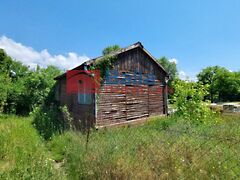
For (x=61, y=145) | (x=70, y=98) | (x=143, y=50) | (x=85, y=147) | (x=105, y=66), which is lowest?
(x=61, y=145)

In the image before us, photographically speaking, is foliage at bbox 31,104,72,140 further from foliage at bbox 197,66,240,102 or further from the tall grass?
foliage at bbox 197,66,240,102

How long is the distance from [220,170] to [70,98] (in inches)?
359

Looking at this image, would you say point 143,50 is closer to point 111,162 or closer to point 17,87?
point 111,162

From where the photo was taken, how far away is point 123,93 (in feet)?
32.3

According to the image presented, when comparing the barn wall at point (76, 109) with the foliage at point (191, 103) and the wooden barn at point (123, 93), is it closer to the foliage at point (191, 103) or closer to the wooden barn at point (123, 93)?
the wooden barn at point (123, 93)

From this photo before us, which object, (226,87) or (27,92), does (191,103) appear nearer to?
(27,92)

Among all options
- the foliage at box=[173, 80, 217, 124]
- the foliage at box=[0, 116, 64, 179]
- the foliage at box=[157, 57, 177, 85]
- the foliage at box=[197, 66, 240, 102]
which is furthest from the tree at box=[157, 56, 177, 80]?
the foliage at box=[0, 116, 64, 179]

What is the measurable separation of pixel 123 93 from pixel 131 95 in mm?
634

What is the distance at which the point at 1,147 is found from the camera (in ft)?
17.1

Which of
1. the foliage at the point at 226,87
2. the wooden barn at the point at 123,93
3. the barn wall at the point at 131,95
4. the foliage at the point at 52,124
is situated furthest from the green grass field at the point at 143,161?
the foliage at the point at 226,87

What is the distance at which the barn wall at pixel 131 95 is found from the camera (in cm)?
904

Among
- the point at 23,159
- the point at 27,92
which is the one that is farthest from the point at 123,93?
the point at 27,92

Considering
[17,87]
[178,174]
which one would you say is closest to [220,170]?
[178,174]

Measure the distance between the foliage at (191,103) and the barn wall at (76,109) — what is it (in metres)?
5.24
